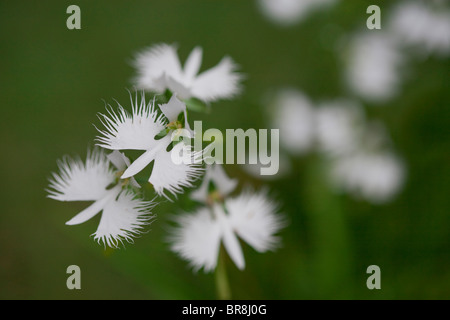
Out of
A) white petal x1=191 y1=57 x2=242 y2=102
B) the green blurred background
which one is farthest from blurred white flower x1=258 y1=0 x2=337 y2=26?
white petal x1=191 y1=57 x2=242 y2=102

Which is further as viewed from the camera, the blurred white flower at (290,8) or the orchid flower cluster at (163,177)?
the blurred white flower at (290,8)

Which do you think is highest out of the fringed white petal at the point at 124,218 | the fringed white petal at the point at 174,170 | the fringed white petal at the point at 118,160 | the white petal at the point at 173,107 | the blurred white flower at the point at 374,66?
the blurred white flower at the point at 374,66

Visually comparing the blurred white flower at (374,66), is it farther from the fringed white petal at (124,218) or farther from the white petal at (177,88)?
the fringed white petal at (124,218)

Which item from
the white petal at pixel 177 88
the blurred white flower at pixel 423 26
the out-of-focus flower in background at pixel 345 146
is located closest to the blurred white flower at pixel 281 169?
the out-of-focus flower in background at pixel 345 146

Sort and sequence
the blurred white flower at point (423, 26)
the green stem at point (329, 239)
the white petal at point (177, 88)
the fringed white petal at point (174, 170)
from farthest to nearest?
the blurred white flower at point (423, 26), the green stem at point (329, 239), the white petal at point (177, 88), the fringed white petal at point (174, 170)

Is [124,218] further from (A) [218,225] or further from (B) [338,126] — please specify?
(B) [338,126]

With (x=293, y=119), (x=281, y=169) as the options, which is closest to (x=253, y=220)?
(x=281, y=169)

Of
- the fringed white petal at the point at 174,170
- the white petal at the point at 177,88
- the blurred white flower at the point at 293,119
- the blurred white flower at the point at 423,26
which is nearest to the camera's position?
the fringed white petal at the point at 174,170

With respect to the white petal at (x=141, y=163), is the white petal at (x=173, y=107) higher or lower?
higher
